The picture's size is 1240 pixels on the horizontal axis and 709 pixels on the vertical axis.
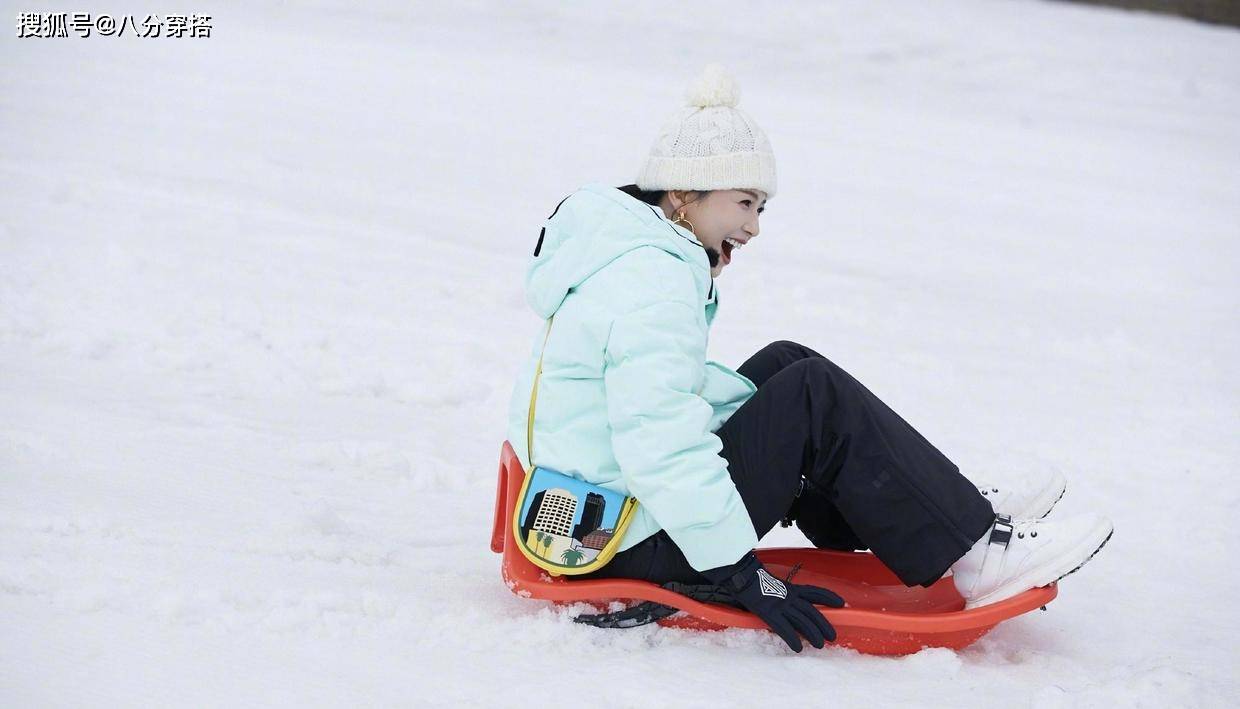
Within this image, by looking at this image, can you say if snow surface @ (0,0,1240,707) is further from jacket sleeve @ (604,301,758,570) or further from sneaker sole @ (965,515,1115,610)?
jacket sleeve @ (604,301,758,570)

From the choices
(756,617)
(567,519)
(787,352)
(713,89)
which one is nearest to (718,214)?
(713,89)

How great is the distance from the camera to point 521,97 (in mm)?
8398

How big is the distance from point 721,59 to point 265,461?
818cm

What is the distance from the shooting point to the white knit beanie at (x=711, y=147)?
238 cm

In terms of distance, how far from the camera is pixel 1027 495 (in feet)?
8.40

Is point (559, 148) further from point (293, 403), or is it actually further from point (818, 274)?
point (293, 403)

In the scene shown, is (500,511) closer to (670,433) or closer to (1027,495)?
(670,433)

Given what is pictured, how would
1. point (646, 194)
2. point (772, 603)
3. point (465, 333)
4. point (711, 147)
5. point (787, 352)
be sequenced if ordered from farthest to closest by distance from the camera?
1. point (465, 333)
2. point (787, 352)
3. point (646, 194)
4. point (711, 147)
5. point (772, 603)

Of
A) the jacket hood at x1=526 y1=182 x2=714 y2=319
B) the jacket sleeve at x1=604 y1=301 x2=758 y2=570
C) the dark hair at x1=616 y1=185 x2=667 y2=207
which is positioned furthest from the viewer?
the dark hair at x1=616 y1=185 x2=667 y2=207

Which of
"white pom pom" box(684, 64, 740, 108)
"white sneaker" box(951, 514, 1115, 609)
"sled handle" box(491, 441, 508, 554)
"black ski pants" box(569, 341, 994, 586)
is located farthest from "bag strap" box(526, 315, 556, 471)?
"white sneaker" box(951, 514, 1115, 609)

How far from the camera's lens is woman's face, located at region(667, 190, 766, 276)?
2426mm

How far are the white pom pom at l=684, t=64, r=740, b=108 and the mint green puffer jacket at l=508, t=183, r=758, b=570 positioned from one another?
27 centimetres

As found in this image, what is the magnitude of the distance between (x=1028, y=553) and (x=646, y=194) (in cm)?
104

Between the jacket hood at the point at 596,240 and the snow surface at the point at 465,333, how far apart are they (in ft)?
2.11
